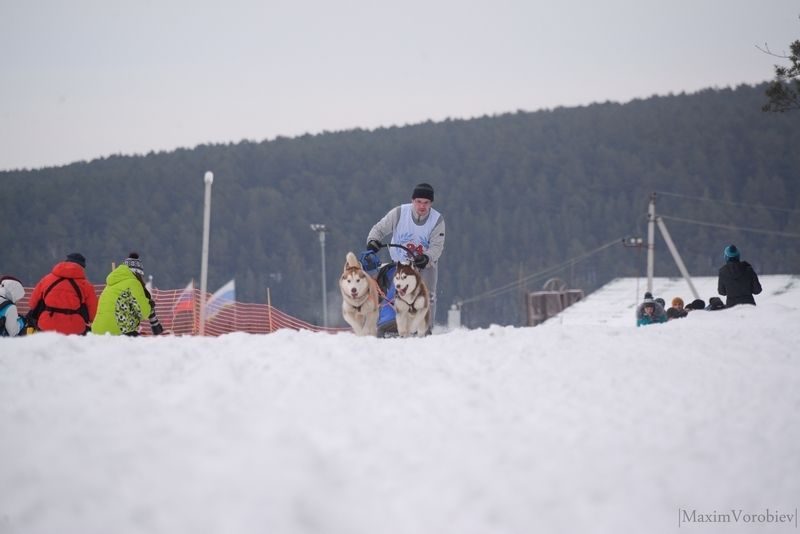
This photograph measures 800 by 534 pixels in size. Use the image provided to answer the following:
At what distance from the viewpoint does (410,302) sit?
25.8 ft

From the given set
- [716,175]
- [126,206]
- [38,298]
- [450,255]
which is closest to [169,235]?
[126,206]

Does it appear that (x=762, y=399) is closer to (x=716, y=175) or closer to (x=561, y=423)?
(x=561, y=423)

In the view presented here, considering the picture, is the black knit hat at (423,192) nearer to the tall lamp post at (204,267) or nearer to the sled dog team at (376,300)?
the sled dog team at (376,300)

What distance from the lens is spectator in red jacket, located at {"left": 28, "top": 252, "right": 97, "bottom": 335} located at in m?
8.20

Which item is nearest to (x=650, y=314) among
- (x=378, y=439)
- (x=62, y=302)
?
(x=62, y=302)

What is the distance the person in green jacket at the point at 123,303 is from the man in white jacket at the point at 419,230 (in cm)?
257

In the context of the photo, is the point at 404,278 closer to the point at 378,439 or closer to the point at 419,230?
the point at 419,230

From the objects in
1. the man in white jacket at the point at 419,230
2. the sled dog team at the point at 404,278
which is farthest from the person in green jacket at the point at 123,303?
the man in white jacket at the point at 419,230

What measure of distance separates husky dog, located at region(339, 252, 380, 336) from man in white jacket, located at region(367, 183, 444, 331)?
2.40 feet

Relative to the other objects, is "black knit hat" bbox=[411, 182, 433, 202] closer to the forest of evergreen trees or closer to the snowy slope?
the snowy slope

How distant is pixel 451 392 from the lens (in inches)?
156

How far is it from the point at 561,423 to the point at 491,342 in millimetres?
1586

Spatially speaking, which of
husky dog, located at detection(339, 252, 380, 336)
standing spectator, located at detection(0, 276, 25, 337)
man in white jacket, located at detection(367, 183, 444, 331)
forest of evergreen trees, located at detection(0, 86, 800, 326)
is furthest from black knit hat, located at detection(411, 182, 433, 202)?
forest of evergreen trees, located at detection(0, 86, 800, 326)

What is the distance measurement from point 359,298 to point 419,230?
47.8 inches
